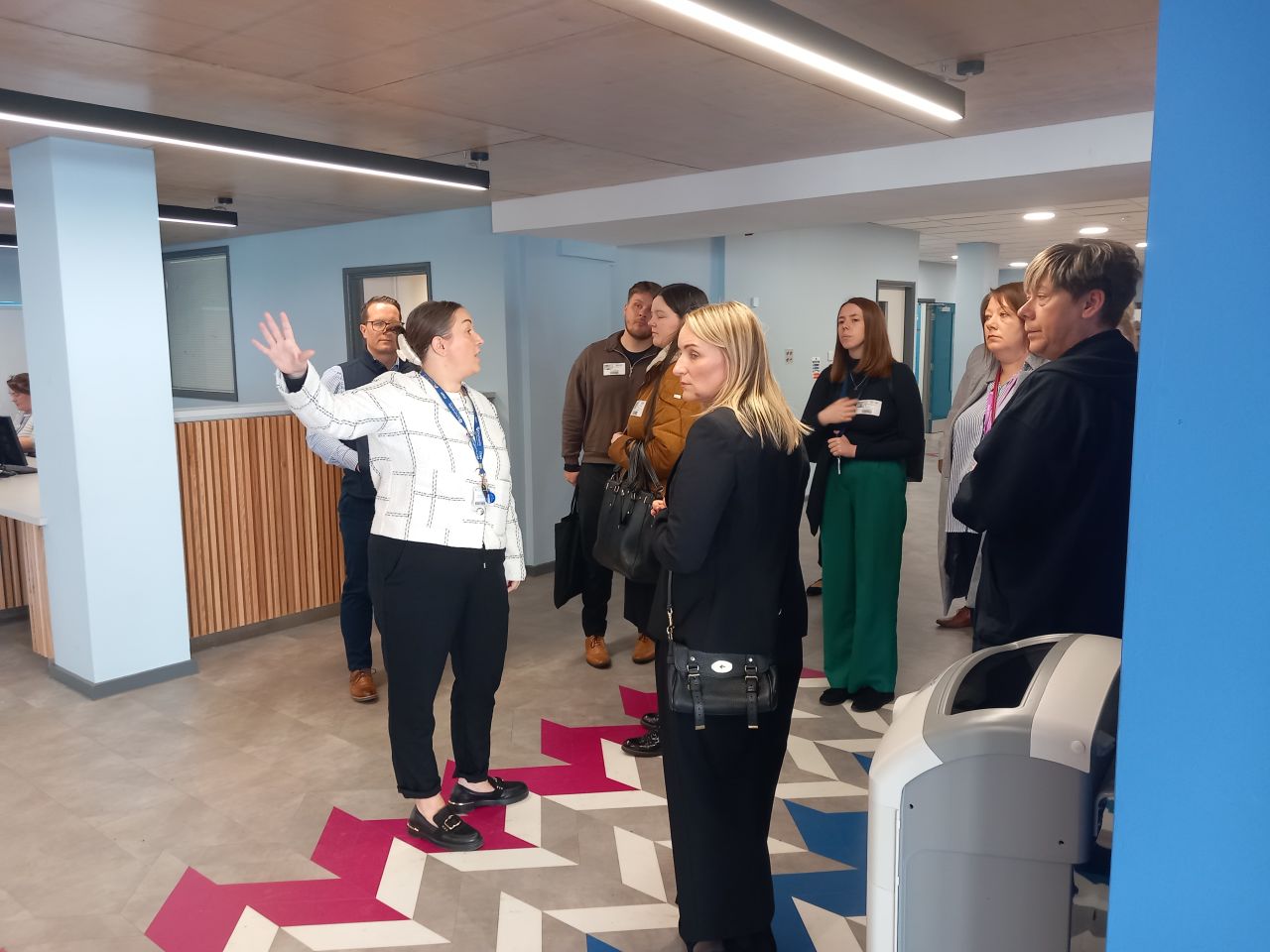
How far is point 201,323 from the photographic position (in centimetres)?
998

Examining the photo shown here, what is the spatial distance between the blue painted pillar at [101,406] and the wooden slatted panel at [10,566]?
3.92ft

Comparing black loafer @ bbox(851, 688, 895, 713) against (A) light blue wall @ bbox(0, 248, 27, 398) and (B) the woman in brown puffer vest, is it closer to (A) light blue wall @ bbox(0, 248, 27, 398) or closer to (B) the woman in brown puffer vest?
(B) the woman in brown puffer vest

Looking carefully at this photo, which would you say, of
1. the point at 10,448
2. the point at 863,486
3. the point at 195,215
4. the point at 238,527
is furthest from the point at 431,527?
the point at 195,215

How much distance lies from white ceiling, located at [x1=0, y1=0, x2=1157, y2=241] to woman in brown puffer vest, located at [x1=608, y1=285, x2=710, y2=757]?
2.81 feet

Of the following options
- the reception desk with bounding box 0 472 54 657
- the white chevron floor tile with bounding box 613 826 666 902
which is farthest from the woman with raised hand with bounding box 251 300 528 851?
the reception desk with bounding box 0 472 54 657

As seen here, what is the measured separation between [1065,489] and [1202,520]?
1022 mm

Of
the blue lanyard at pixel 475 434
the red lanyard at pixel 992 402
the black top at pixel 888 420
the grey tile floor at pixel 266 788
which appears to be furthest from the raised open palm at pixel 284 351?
the red lanyard at pixel 992 402

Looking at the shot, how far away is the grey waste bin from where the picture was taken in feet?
4.10

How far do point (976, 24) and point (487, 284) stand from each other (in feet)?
14.2

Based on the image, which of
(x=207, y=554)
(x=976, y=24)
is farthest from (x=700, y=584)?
(x=207, y=554)

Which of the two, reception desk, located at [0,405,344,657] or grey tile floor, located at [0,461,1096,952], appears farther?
reception desk, located at [0,405,344,657]

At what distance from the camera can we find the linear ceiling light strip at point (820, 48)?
2.59 meters

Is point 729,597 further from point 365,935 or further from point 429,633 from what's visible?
point 365,935

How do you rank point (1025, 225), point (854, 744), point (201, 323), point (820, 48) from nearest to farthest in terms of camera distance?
point (820, 48), point (854, 744), point (201, 323), point (1025, 225)
